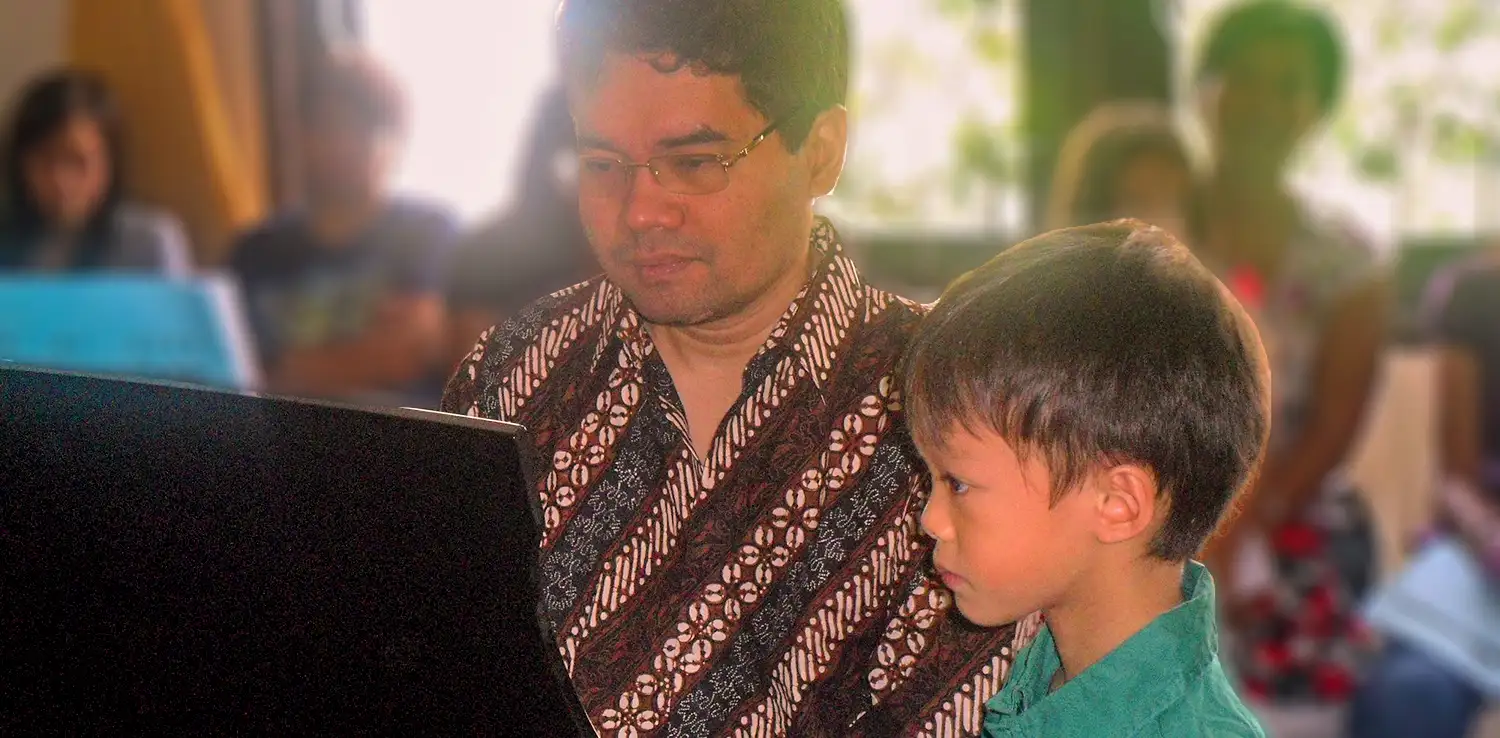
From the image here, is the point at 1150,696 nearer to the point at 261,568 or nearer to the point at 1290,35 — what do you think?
the point at 261,568

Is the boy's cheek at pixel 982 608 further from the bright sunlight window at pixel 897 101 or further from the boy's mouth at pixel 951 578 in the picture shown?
the bright sunlight window at pixel 897 101

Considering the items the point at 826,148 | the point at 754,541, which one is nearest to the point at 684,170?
the point at 826,148

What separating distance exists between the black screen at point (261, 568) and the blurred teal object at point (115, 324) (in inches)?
52.2

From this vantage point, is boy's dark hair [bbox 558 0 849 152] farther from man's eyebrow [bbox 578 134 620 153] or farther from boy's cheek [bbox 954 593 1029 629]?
boy's cheek [bbox 954 593 1029 629]

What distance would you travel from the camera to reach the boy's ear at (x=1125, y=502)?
3.57ft

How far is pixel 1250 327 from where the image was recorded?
3.65ft

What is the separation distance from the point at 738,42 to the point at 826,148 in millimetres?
127

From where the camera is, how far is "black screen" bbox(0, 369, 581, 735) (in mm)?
798

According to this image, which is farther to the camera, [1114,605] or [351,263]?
[351,263]

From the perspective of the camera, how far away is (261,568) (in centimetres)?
85

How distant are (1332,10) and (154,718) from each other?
3.62 metres

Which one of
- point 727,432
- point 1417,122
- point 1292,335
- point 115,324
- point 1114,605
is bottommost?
point 1292,335

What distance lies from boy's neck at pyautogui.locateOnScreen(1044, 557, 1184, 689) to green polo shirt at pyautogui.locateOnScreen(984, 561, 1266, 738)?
0.08 ft

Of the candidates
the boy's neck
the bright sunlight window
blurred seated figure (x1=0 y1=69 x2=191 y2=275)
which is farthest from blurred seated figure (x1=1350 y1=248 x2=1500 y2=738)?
blurred seated figure (x1=0 y1=69 x2=191 y2=275)
